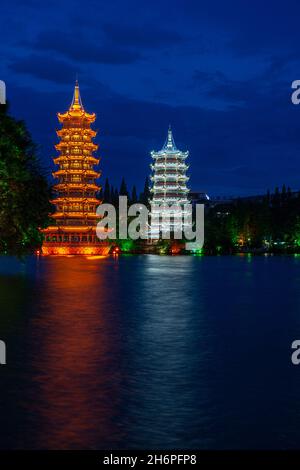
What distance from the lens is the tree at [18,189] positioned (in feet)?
111

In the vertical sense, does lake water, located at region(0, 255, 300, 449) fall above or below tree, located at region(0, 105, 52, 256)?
below

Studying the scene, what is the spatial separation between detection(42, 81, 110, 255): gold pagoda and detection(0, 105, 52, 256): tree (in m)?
62.2

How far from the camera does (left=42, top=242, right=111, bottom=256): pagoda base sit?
10575cm

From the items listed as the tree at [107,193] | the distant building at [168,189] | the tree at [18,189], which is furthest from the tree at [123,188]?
the tree at [18,189]

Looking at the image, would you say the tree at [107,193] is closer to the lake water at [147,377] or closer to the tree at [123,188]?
the tree at [123,188]

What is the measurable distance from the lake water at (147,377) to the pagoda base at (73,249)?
78.4 meters

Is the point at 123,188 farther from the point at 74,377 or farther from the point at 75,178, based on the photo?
the point at 74,377

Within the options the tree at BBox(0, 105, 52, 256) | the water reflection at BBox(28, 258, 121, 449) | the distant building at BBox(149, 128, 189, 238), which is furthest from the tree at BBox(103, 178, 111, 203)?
the water reflection at BBox(28, 258, 121, 449)

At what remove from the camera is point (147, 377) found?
1325cm

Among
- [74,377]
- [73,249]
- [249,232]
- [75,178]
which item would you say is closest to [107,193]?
[249,232]

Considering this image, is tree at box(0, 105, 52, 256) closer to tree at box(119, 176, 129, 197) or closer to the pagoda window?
the pagoda window

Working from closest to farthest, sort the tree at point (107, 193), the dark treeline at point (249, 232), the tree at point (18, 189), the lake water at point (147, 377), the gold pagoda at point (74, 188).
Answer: the lake water at point (147, 377), the tree at point (18, 189), the gold pagoda at point (74, 188), the dark treeline at point (249, 232), the tree at point (107, 193)

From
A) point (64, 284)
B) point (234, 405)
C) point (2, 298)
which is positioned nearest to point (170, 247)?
point (64, 284)
